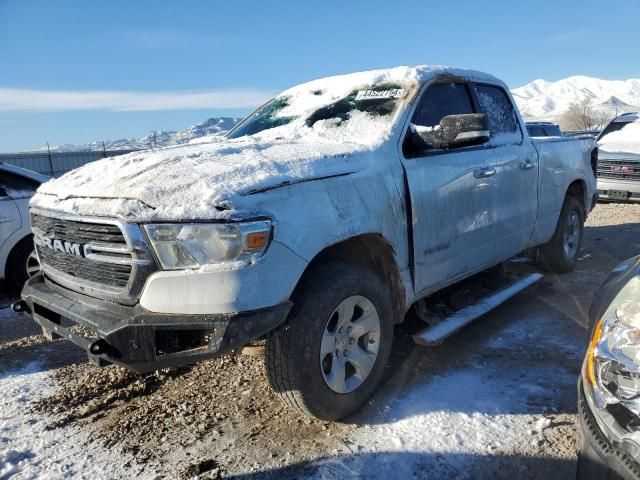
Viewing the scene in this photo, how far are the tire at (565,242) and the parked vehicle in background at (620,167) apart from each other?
4.36 metres

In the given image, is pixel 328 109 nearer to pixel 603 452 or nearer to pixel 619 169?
pixel 603 452

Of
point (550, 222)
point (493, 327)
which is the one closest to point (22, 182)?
point (493, 327)

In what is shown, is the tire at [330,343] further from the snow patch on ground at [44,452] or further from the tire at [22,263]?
the tire at [22,263]

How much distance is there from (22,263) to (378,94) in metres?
4.26

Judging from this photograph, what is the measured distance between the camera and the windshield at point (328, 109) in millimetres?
3254

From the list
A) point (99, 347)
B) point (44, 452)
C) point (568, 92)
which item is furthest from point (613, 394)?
point (568, 92)

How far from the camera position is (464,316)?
3.41 m

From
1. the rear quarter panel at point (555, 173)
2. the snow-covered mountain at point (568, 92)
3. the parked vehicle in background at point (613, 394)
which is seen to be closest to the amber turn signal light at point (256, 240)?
the parked vehicle in background at point (613, 394)

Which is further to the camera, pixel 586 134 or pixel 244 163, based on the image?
pixel 586 134

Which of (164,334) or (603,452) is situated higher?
(164,334)

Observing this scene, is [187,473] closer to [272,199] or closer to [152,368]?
[152,368]

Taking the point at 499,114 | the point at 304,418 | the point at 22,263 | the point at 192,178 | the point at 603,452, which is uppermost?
the point at 499,114

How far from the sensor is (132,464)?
242 centimetres

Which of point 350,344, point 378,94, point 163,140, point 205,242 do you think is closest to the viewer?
point 205,242
